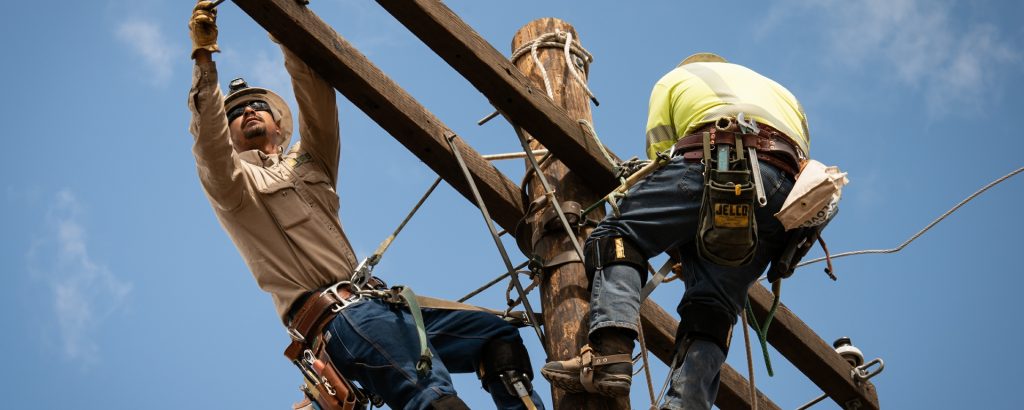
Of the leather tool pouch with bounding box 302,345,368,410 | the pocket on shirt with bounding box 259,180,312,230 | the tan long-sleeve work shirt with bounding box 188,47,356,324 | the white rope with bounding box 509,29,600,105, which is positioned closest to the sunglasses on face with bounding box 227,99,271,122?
the tan long-sleeve work shirt with bounding box 188,47,356,324

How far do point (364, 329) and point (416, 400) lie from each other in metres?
0.40

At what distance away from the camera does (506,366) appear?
5.38 m

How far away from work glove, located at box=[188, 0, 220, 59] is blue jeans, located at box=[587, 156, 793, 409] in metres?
1.55

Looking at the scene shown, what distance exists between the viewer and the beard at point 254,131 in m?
6.15

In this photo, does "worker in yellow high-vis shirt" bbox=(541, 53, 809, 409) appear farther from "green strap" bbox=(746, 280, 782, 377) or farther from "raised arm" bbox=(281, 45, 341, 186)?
"raised arm" bbox=(281, 45, 341, 186)

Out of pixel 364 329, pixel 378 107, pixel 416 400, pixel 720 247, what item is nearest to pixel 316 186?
pixel 378 107

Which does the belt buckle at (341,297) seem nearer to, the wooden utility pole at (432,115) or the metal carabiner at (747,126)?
the wooden utility pole at (432,115)

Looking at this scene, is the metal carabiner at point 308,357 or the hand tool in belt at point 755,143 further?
the metal carabiner at point 308,357

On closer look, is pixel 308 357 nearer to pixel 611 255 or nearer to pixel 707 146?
pixel 611 255

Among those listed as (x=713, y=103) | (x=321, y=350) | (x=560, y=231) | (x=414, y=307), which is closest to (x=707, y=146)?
(x=713, y=103)

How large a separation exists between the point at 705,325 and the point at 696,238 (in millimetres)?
298

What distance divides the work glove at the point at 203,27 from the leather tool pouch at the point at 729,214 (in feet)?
6.01

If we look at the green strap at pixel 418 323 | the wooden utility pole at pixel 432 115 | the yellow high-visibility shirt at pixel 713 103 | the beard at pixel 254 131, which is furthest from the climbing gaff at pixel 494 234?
the beard at pixel 254 131

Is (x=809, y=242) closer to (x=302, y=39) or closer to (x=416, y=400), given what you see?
(x=416, y=400)
